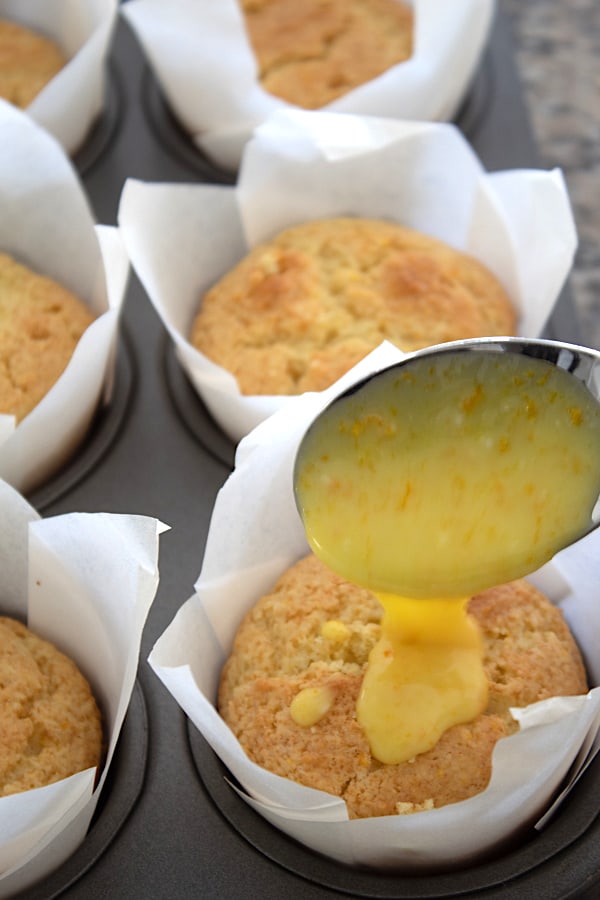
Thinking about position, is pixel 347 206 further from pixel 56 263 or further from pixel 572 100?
pixel 572 100

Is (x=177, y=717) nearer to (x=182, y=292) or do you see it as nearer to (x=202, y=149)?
Answer: (x=182, y=292)

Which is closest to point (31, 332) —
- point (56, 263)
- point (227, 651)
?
point (56, 263)

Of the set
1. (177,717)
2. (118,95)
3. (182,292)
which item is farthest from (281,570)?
(118,95)

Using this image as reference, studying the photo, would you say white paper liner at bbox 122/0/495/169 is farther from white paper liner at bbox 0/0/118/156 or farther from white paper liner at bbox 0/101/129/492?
white paper liner at bbox 0/101/129/492

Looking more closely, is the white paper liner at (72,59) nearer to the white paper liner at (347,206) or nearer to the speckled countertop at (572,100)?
the white paper liner at (347,206)

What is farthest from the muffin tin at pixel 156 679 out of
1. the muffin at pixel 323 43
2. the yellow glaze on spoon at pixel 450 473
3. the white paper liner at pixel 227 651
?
the yellow glaze on spoon at pixel 450 473
